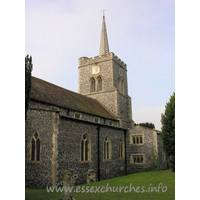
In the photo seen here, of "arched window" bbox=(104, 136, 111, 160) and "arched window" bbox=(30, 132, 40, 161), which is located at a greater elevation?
"arched window" bbox=(30, 132, 40, 161)

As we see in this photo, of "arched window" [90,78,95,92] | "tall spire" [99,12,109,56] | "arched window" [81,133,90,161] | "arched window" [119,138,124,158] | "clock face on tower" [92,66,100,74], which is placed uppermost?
"tall spire" [99,12,109,56]

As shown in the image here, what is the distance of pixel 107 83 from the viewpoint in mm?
27344

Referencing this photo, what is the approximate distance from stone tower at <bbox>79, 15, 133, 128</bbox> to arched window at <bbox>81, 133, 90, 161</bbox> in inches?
405

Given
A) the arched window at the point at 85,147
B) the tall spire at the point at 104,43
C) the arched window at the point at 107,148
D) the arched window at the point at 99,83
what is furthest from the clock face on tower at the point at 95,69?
the arched window at the point at 85,147

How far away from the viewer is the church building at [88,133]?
12.2 m

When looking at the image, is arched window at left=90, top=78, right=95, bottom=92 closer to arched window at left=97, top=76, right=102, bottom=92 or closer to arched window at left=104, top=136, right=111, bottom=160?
arched window at left=97, top=76, right=102, bottom=92

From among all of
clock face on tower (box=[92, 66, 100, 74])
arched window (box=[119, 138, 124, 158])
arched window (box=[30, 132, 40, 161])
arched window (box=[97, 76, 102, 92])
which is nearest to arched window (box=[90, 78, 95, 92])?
arched window (box=[97, 76, 102, 92])

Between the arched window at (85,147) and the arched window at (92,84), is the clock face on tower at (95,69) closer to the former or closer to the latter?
the arched window at (92,84)

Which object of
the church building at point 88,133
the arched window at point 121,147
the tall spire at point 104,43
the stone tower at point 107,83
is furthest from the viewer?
the tall spire at point 104,43

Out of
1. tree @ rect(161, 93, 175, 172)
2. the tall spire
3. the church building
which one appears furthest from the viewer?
the tall spire

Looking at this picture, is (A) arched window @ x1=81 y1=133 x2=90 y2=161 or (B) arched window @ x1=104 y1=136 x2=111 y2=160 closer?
(A) arched window @ x1=81 y1=133 x2=90 y2=161

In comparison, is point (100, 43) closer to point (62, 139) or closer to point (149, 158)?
point (149, 158)

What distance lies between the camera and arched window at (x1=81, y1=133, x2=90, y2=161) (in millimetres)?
14895

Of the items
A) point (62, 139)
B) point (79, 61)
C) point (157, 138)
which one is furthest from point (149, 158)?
point (79, 61)
